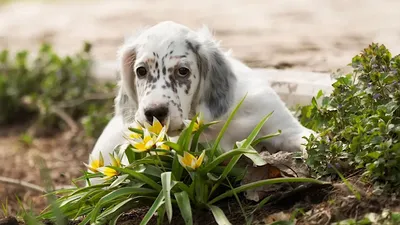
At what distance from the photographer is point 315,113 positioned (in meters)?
4.52

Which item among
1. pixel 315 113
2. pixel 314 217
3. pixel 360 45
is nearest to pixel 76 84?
pixel 360 45

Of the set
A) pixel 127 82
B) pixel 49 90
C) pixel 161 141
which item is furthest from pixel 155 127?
pixel 49 90

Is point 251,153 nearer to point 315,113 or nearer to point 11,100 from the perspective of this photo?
point 315,113

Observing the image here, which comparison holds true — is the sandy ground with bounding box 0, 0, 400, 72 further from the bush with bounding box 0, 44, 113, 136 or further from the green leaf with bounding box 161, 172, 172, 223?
the green leaf with bounding box 161, 172, 172, 223

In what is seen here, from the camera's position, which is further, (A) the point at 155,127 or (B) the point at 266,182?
(A) the point at 155,127

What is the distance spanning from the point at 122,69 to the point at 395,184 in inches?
72.5

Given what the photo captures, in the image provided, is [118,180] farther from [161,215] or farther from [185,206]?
[185,206]

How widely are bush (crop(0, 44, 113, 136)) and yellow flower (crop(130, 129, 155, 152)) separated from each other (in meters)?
3.40

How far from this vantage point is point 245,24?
10.1 metres

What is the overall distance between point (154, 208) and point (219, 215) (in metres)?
0.29

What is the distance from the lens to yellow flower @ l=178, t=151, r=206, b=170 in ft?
12.6

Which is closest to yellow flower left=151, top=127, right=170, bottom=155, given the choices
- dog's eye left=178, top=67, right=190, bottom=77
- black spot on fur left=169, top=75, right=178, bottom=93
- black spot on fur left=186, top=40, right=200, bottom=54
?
black spot on fur left=169, top=75, right=178, bottom=93

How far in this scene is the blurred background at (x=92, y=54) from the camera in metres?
7.05

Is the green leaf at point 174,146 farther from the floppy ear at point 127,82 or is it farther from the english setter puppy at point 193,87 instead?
the floppy ear at point 127,82
